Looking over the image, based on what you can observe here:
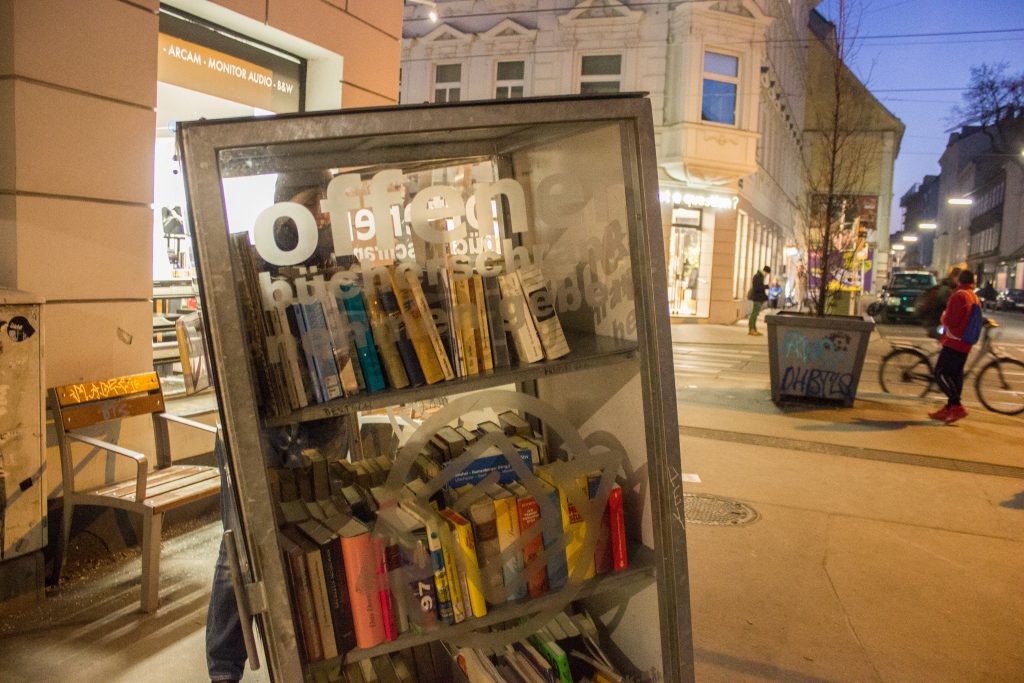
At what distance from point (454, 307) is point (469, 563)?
710 mm

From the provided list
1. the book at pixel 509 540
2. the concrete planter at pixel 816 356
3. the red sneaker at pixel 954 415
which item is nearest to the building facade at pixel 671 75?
the concrete planter at pixel 816 356

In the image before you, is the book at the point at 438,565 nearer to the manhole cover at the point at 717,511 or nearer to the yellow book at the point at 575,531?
the yellow book at the point at 575,531

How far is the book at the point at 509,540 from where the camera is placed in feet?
6.61

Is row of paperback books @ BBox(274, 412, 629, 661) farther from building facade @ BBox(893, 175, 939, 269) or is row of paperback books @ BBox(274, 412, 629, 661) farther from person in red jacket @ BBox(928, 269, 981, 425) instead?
building facade @ BBox(893, 175, 939, 269)

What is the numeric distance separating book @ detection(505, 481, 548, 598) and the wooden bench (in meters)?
2.07

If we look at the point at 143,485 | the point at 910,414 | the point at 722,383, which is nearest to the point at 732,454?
the point at 910,414

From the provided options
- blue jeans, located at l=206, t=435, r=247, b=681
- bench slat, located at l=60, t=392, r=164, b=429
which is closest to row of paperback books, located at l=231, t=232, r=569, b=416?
blue jeans, located at l=206, t=435, r=247, b=681

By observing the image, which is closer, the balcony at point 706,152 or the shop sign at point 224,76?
the shop sign at point 224,76

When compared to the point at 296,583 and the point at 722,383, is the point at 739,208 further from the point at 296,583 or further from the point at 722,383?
the point at 296,583

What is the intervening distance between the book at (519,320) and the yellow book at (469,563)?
50 cm

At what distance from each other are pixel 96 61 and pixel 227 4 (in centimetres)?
123

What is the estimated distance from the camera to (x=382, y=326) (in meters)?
1.85

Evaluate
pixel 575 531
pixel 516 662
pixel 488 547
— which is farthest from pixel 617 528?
pixel 516 662

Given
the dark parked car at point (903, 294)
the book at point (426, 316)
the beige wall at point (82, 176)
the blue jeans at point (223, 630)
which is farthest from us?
the dark parked car at point (903, 294)
